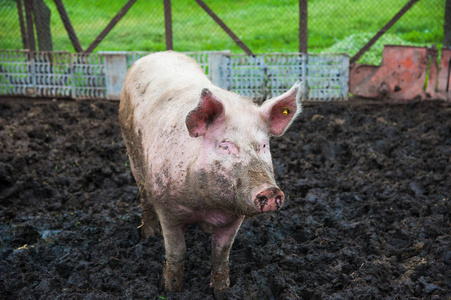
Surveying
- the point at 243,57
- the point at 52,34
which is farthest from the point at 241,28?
the point at 52,34

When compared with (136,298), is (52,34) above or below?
above

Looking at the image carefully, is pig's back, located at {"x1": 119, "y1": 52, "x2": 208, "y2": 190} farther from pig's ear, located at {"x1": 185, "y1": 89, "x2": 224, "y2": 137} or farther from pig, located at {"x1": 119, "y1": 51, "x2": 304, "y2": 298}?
pig's ear, located at {"x1": 185, "y1": 89, "x2": 224, "y2": 137}

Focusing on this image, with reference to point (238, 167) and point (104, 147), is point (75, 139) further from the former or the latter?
point (238, 167)

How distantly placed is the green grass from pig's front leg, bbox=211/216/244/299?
6797 millimetres

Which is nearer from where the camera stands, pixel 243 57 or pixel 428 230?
pixel 428 230

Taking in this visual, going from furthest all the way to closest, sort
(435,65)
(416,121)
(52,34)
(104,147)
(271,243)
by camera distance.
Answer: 1. (52,34)
2. (435,65)
3. (416,121)
4. (104,147)
5. (271,243)

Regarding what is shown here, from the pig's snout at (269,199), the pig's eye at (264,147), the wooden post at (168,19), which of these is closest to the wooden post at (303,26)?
the wooden post at (168,19)

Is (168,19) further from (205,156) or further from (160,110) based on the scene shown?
(205,156)

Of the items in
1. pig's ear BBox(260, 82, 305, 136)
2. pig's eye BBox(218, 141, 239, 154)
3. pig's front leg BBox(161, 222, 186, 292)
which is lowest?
pig's front leg BBox(161, 222, 186, 292)

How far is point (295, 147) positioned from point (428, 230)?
245cm

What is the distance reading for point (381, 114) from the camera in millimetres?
7840

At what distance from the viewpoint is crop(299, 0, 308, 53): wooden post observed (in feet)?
28.1

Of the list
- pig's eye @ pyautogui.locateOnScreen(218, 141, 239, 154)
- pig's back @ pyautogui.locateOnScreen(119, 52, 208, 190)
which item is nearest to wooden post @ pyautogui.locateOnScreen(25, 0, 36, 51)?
pig's back @ pyautogui.locateOnScreen(119, 52, 208, 190)

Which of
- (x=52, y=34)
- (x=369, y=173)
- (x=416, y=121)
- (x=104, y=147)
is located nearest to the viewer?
(x=369, y=173)
